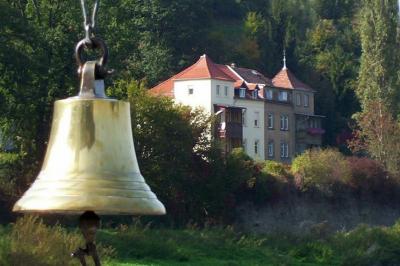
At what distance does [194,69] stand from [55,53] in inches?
1066

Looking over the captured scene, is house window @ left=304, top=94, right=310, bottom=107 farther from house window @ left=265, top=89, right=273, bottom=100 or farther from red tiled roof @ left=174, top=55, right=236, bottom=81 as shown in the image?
red tiled roof @ left=174, top=55, right=236, bottom=81

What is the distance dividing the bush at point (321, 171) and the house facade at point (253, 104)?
7.76 meters

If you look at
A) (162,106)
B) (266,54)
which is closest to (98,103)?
(162,106)

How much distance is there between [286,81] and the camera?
7612 cm

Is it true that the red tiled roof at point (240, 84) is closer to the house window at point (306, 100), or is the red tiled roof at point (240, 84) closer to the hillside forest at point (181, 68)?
the hillside forest at point (181, 68)

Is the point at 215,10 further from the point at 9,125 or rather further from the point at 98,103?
the point at 98,103

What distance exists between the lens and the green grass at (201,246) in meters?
25.6

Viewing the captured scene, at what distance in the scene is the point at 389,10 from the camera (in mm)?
68250

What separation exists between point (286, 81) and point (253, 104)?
5132mm

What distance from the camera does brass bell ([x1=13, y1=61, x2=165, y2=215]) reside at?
3607 millimetres

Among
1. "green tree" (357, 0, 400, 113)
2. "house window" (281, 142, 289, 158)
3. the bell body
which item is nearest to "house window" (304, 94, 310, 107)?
"house window" (281, 142, 289, 158)

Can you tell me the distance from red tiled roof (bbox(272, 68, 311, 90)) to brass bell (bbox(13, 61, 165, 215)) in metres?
70.9

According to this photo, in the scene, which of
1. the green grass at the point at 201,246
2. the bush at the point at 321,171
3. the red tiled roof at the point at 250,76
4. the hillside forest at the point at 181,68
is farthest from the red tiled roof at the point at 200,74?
the green grass at the point at 201,246

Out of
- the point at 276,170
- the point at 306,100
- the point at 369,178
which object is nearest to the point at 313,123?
the point at 306,100
